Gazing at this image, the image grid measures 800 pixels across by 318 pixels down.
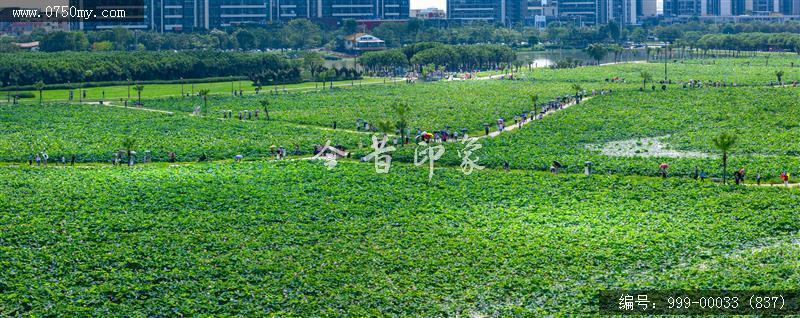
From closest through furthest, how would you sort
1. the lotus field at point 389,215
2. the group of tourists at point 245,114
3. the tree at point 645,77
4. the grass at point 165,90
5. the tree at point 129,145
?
the lotus field at point 389,215 < the tree at point 129,145 < the group of tourists at point 245,114 < the grass at point 165,90 < the tree at point 645,77

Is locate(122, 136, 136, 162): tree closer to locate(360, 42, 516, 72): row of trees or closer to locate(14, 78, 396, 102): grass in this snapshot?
locate(14, 78, 396, 102): grass

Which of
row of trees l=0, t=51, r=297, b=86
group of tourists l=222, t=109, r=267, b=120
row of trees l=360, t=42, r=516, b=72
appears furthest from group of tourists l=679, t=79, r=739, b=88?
row of trees l=0, t=51, r=297, b=86

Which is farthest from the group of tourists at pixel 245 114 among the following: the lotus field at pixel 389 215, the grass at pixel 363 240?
the grass at pixel 363 240

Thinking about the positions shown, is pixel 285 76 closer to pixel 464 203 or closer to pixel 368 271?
pixel 464 203

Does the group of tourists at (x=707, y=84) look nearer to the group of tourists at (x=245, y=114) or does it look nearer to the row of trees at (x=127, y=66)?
the group of tourists at (x=245, y=114)

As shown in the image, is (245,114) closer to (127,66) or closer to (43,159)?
(43,159)

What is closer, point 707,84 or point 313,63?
point 707,84

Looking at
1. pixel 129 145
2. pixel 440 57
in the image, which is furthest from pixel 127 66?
pixel 129 145
